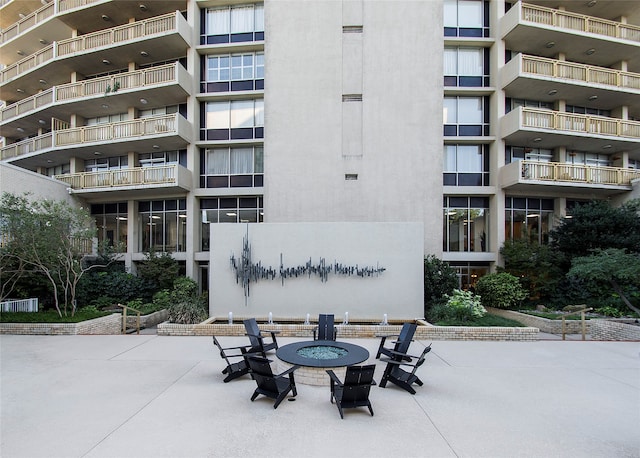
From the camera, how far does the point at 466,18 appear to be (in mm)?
18391

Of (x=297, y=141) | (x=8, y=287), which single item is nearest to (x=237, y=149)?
(x=297, y=141)

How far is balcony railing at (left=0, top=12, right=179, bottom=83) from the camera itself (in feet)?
57.9

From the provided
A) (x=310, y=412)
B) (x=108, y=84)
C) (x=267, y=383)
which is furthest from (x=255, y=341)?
(x=108, y=84)

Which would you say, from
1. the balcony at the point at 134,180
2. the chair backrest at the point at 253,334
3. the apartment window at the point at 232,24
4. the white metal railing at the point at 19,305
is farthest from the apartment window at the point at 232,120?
the chair backrest at the point at 253,334

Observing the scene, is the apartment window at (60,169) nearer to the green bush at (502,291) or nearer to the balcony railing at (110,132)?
the balcony railing at (110,132)

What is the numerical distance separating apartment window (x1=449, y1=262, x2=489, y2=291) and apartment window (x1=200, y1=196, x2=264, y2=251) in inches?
451

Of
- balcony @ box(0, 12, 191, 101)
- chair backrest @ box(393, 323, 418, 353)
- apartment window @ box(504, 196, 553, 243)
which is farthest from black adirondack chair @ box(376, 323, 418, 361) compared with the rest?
balcony @ box(0, 12, 191, 101)

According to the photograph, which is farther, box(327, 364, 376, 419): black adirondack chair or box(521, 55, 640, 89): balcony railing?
box(521, 55, 640, 89): balcony railing

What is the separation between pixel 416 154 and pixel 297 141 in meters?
Result: 6.18

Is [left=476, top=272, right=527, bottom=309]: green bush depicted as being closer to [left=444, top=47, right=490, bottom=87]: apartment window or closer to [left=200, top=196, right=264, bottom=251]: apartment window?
[left=444, top=47, right=490, bottom=87]: apartment window

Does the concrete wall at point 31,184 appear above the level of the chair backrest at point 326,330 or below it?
above

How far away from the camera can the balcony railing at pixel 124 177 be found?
17469mm

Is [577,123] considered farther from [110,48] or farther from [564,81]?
[110,48]

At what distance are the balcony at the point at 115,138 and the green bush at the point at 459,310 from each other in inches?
609
